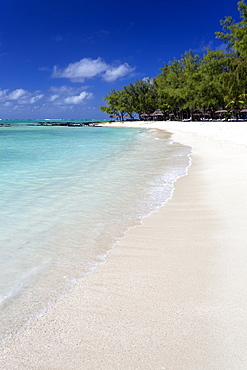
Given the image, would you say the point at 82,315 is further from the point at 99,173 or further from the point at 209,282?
the point at 99,173

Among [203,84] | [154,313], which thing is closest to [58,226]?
[154,313]

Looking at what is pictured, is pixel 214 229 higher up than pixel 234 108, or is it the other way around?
pixel 234 108

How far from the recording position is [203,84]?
60.3 metres

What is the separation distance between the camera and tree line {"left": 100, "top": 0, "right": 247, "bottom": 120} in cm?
3692

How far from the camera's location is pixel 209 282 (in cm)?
272

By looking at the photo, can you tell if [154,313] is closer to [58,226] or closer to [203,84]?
Result: [58,226]

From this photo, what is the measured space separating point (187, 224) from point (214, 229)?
42 centimetres

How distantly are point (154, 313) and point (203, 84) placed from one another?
209ft

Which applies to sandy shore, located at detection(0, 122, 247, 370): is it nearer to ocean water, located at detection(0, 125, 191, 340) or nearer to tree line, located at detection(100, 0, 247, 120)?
ocean water, located at detection(0, 125, 191, 340)

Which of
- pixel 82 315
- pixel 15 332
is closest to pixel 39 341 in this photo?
pixel 15 332

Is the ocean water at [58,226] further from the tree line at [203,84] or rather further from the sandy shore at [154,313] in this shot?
the tree line at [203,84]

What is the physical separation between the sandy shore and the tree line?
3422cm

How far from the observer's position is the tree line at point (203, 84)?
36.9 m

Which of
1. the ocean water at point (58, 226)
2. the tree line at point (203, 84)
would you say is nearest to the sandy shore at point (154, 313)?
the ocean water at point (58, 226)
